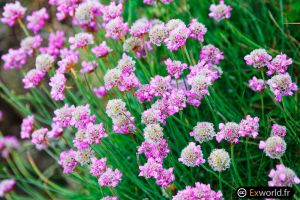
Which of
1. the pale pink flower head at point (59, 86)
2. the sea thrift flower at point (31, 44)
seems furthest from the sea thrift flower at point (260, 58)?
the sea thrift flower at point (31, 44)

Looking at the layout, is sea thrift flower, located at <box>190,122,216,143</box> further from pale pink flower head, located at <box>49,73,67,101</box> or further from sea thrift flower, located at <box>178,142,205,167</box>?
pale pink flower head, located at <box>49,73,67,101</box>

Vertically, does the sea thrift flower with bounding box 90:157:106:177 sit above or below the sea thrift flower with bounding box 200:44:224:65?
below

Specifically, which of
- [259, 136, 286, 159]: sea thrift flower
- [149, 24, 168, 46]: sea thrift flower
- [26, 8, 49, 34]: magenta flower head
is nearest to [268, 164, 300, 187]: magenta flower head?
[259, 136, 286, 159]: sea thrift flower

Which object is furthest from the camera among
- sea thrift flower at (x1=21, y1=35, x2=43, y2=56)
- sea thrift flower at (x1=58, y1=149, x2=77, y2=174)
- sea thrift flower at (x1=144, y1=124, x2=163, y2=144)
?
sea thrift flower at (x1=21, y1=35, x2=43, y2=56)

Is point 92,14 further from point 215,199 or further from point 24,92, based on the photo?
point 24,92

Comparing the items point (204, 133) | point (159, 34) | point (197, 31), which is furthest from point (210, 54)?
point (204, 133)

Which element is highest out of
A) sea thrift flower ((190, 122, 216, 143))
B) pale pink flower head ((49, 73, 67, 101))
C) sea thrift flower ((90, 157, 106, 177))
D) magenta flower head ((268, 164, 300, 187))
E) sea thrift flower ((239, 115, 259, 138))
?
pale pink flower head ((49, 73, 67, 101))

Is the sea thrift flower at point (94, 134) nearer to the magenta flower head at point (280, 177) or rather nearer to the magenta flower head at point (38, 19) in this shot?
the magenta flower head at point (280, 177)

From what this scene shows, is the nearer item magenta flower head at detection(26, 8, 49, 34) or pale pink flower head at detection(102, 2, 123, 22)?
pale pink flower head at detection(102, 2, 123, 22)

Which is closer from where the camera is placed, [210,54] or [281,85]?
[281,85]

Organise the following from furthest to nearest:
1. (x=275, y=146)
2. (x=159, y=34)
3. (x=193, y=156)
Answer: (x=159, y=34) → (x=193, y=156) → (x=275, y=146)

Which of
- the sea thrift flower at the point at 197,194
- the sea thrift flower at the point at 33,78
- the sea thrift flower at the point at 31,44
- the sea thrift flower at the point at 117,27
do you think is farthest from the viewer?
the sea thrift flower at the point at 31,44

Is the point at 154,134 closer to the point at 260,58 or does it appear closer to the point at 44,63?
the point at 260,58
